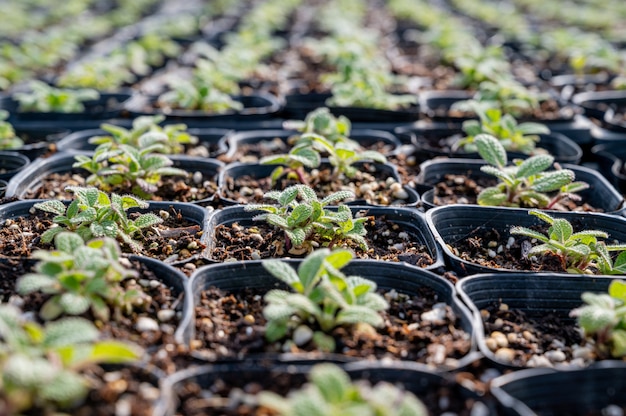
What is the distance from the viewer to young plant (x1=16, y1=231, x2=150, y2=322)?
1.41 meters

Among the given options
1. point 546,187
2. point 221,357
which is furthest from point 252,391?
point 546,187

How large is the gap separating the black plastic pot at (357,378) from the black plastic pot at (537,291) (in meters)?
0.46

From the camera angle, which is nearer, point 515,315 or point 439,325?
point 439,325

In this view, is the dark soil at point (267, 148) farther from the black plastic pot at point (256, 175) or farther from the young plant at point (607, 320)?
the young plant at point (607, 320)

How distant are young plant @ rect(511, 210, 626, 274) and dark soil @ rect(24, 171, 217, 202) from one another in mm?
1238

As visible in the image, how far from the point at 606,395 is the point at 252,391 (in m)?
0.80

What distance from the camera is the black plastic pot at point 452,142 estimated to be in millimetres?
2797

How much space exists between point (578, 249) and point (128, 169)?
160cm

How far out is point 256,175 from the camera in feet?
8.56

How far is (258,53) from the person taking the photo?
16.2ft

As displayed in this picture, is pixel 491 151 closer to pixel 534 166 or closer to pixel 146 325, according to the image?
pixel 534 166

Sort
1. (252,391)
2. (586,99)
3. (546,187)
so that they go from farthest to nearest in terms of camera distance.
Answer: (586,99)
(546,187)
(252,391)

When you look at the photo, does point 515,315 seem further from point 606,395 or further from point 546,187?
point 546,187

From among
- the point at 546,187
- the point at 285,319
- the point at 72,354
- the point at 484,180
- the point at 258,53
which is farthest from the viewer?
the point at 258,53
